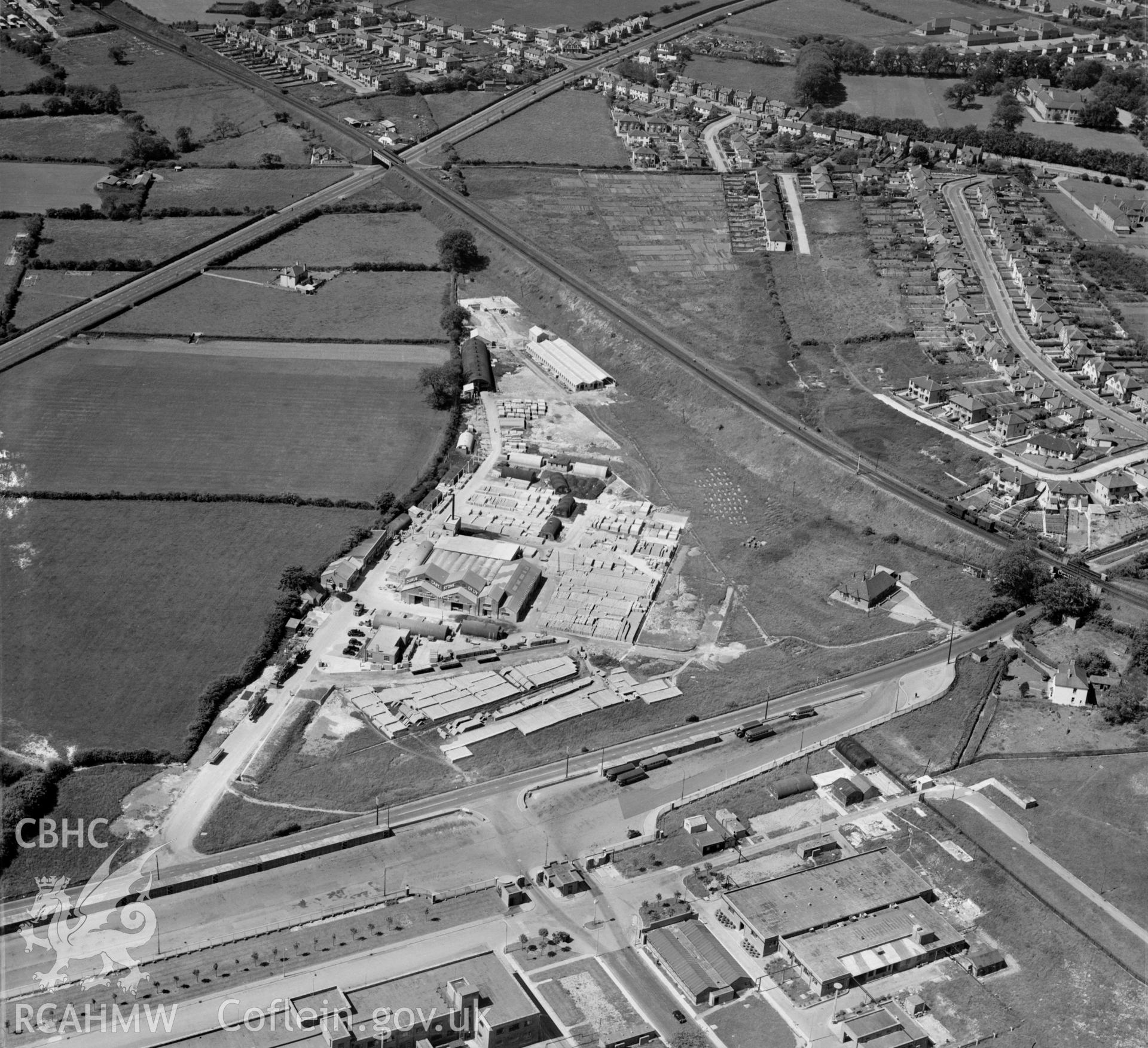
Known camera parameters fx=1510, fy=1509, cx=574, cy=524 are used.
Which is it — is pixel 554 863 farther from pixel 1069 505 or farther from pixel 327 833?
pixel 1069 505

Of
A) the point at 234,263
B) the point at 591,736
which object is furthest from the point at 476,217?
the point at 591,736

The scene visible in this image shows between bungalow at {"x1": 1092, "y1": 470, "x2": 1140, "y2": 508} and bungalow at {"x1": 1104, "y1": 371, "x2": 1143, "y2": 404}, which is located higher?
bungalow at {"x1": 1104, "y1": 371, "x2": 1143, "y2": 404}

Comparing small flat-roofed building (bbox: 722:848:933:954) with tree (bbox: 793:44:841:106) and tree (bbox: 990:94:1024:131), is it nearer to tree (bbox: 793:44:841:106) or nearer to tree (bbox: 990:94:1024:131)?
tree (bbox: 990:94:1024:131)

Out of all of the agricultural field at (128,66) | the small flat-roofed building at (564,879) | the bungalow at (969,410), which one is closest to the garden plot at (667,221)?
the bungalow at (969,410)

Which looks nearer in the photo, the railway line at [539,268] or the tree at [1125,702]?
the tree at [1125,702]

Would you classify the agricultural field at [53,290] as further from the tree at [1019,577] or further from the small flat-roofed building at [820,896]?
the small flat-roofed building at [820,896]

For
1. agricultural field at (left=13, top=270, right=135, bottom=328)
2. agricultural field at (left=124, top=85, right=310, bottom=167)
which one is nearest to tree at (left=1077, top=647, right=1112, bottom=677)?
agricultural field at (left=13, top=270, right=135, bottom=328)

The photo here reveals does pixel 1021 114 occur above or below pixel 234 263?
above
